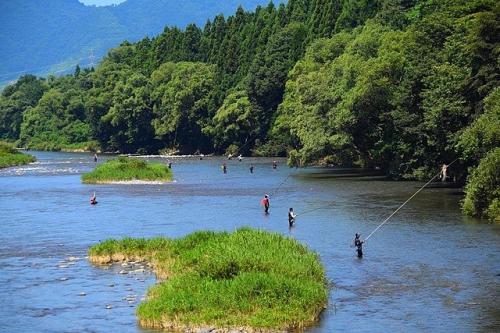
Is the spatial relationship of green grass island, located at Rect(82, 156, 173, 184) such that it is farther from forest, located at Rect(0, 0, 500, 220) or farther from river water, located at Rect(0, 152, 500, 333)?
forest, located at Rect(0, 0, 500, 220)

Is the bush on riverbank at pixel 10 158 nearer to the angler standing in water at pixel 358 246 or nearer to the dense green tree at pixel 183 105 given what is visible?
the dense green tree at pixel 183 105

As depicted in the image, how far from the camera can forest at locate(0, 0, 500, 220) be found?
73125 millimetres

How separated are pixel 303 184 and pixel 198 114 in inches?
3450

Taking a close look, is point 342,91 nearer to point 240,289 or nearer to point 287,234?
point 287,234

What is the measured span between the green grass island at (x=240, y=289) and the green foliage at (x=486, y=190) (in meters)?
22.1

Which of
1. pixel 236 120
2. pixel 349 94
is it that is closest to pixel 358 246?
pixel 349 94

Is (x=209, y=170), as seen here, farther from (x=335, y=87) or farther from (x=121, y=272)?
(x=121, y=272)

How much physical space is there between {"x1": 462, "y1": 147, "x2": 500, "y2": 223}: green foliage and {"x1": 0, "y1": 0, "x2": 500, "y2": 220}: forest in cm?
10

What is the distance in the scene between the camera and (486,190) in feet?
199

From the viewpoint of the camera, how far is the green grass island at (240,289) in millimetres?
31359

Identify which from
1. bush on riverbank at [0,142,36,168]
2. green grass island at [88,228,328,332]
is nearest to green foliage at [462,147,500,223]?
green grass island at [88,228,328,332]

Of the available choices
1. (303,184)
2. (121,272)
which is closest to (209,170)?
(303,184)

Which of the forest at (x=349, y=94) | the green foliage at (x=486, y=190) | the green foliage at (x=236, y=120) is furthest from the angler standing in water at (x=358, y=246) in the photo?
the green foliage at (x=236, y=120)

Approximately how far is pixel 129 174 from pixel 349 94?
28912 millimetres
